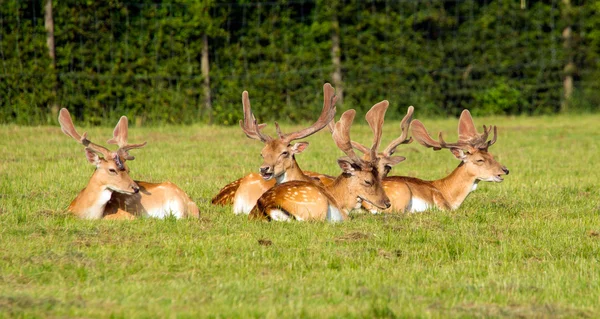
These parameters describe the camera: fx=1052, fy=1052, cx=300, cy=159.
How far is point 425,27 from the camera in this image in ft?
74.4

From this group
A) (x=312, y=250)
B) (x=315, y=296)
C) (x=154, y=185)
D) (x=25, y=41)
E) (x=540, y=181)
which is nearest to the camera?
(x=315, y=296)

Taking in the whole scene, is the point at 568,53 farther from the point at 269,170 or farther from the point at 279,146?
the point at 269,170

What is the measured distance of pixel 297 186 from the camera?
898 cm

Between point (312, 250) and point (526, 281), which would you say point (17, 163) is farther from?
point (526, 281)

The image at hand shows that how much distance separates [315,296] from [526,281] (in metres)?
1.45

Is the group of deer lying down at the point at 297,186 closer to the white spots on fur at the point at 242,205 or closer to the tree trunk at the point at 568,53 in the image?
the white spots on fur at the point at 242,205

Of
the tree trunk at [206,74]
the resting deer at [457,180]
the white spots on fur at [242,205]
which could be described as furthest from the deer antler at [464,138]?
the tree trunk at [206,74]

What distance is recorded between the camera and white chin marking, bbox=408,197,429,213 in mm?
10172

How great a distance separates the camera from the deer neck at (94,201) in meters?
8.91

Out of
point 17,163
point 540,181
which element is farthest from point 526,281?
point 17,163

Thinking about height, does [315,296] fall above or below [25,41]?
below

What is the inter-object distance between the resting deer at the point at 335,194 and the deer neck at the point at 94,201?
4.13 ft

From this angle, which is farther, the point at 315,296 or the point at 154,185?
the point at 154,185

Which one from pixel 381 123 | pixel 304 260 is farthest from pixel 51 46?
pixel 304 260
